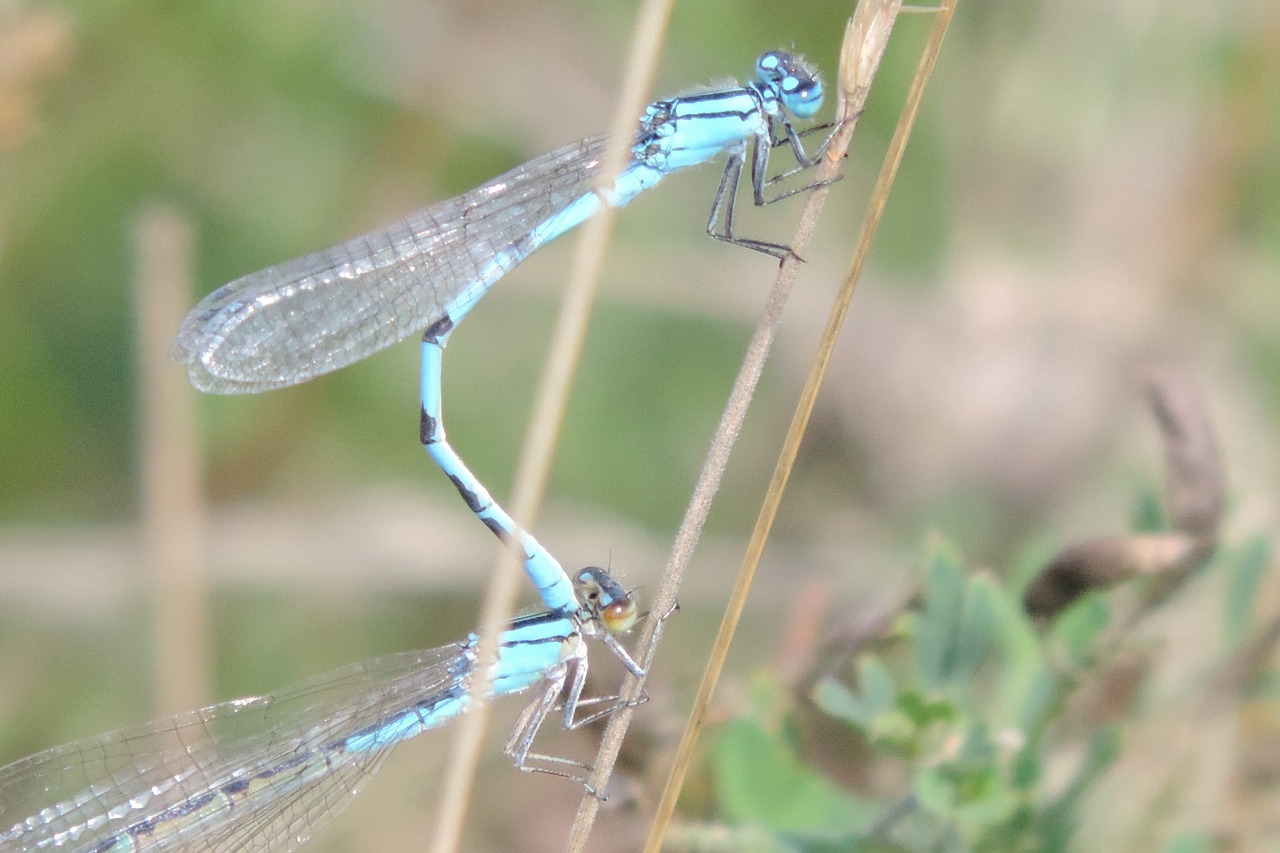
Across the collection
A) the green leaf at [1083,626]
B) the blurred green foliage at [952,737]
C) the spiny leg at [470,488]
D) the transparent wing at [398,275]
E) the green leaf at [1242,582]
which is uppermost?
the transparent wing at [398,275]

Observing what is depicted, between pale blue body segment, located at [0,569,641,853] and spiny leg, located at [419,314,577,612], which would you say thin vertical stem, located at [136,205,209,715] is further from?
spiny leg, located at [419,314,577,612]

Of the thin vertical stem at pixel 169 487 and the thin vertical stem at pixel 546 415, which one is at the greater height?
the thin vertical stem at pixel 169 487

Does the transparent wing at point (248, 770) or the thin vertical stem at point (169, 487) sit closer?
the transparent wing at point (248, 770)

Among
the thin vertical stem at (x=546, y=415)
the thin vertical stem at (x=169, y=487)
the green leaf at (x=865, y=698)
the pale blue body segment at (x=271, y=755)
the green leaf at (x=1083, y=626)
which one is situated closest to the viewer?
the thin vertical stem at (x=546, y=415)

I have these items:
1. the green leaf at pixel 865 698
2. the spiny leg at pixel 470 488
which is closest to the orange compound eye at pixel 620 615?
the spiny leg at pixel 470 488

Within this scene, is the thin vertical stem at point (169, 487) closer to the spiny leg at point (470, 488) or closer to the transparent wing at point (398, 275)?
the transparent wing at point (398, 275)

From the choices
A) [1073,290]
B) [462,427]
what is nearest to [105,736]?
[462,427]
